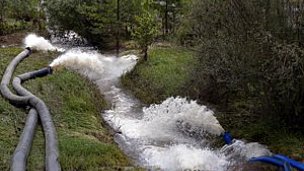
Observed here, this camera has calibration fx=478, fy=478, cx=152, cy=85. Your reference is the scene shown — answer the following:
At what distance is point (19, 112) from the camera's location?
13555 mm

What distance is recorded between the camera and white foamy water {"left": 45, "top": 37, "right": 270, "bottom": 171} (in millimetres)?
11656

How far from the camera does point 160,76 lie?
18.6 m

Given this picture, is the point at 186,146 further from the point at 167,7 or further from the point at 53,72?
the point at 167,7

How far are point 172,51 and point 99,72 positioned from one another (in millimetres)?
3761

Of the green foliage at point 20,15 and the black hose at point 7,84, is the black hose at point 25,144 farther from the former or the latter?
the green foliage at point 20,15

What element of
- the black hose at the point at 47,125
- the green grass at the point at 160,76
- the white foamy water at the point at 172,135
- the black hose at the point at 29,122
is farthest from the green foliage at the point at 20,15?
the white foamy water at the point at 172,135

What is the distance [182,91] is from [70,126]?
480 cm

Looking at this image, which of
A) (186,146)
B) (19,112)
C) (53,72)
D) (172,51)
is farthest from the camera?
(172,51)

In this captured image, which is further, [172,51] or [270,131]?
[172,51]

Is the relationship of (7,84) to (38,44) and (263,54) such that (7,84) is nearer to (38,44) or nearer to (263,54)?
(263,54)

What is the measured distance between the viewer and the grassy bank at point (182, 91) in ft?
38.8

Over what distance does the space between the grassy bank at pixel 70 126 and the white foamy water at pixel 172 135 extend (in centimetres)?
61

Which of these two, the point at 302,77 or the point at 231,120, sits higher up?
the point at 302,77

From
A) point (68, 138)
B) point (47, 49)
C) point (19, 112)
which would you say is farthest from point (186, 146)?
point (47, 49)
